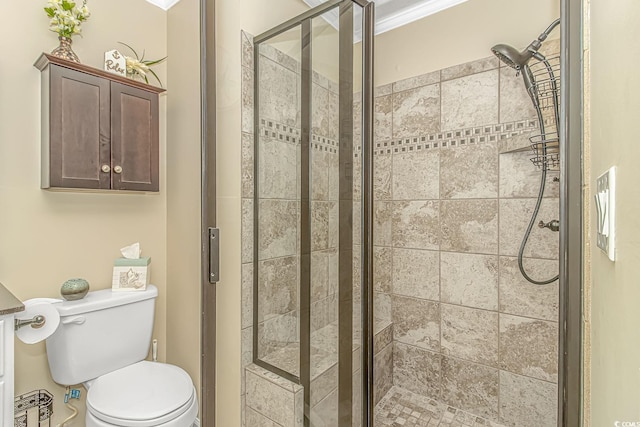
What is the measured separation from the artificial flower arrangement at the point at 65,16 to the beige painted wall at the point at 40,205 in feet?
0.28

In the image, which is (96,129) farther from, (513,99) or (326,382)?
(513,99)

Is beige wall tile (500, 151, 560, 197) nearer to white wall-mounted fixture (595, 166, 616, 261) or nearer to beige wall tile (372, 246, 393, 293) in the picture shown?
beige wall tile (372, 246, 393, 293)

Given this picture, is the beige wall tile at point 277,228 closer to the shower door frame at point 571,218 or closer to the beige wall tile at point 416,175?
the shower door frame at point 571,218

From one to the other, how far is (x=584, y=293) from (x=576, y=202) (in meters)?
0.15

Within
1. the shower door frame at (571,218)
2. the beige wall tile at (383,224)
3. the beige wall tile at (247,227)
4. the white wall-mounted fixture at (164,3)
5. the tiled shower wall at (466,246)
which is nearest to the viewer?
the shower door frame at (571,218)

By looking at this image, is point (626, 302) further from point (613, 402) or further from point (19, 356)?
point (19, 356)

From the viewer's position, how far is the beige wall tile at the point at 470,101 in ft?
5.52

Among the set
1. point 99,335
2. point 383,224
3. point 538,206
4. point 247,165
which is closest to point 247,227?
point 247,165

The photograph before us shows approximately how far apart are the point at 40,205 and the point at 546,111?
7.63 feet

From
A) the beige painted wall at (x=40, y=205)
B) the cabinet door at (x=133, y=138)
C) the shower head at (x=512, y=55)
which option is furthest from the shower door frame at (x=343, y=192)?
the beige painted wall at (x=40, y=205)

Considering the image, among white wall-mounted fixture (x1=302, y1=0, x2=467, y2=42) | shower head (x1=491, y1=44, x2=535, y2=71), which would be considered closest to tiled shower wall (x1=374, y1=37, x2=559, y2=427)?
shower head (x1=491, y1=44, x2=535, y2=71)

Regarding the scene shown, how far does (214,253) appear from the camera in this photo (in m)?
1.22

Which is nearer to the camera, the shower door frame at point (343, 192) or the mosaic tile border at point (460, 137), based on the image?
the shower door frame at point (343, 192)

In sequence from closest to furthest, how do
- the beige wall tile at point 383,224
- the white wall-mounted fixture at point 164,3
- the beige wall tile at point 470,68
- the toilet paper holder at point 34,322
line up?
the toilet paper holder at point 34,322, the beige wall tile at point 470,68, the white wall-mounted fixture at point 164,3, the beige wall tile at point 383,224
